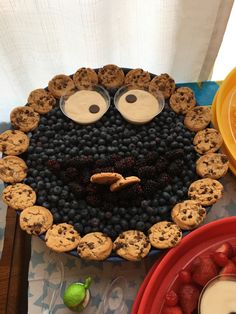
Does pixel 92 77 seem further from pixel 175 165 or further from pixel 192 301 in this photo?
pixel 192 301

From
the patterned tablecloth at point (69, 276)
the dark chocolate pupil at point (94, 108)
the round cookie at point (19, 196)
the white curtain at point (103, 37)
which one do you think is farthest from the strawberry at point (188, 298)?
the white curtain at point (103, 37)

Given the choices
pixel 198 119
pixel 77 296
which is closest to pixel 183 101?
pixel 198 119

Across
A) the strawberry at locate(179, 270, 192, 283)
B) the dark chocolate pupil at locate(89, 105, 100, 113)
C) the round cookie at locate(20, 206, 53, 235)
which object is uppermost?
the dark chocolate pupil at locate(89, 105, 100, 113)

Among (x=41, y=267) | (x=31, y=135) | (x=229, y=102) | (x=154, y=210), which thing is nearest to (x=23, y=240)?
(x=41, y=267)

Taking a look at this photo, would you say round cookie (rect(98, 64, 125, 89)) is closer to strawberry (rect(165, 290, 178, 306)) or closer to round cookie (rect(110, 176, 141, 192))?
round cookie (rect(110, 176, 141, 192))

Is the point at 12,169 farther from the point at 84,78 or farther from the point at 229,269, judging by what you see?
the point at 229,269

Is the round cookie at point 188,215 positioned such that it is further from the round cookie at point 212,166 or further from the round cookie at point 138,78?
the round cookie at point 138,78

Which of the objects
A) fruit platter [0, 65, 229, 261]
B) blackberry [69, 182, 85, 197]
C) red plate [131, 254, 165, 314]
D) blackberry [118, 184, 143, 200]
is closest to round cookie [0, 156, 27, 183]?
fruit platter [0, 65, 229, 261]
